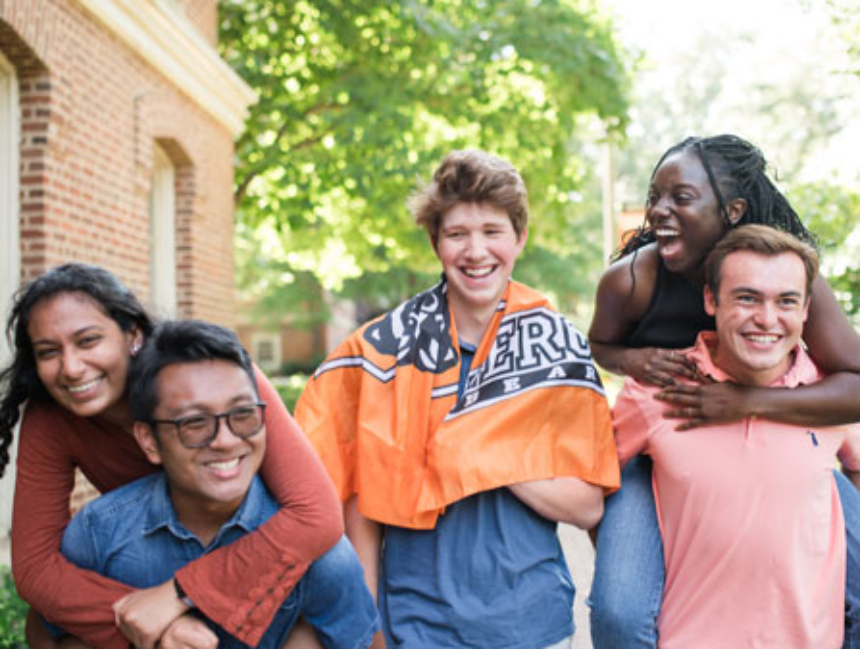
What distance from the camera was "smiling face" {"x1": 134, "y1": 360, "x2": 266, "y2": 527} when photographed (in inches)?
98.6

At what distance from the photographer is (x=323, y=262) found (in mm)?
19641

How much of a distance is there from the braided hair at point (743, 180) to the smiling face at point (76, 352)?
182 centimetres

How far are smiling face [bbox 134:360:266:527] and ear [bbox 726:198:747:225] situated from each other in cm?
161

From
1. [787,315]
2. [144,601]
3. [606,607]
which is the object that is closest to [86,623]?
[144,601]

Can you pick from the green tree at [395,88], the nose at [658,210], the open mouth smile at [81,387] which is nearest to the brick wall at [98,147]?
the green tree at [395,88]

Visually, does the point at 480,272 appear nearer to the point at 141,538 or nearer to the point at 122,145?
the point at 141,538

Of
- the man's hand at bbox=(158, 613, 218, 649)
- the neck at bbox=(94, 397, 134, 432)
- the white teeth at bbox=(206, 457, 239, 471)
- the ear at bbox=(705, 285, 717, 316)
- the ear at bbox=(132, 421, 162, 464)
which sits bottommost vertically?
the man's hand at bbox=(158, 613, 218, 649)

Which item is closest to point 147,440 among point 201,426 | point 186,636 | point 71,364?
point 201,426

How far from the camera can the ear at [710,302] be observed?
286 cm

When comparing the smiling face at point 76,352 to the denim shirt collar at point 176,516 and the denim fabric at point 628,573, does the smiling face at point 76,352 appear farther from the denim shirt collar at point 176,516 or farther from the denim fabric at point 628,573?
the denim fabric at point 628,573

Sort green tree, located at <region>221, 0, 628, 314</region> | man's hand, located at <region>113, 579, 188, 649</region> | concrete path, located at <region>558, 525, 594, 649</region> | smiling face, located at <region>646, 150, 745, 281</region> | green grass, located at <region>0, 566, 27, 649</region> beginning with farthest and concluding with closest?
green tree, located at <region>221, 0, 628, 314</region> < concrete path, located at <region>558, 525, 594, 649</region> < green grass, located at <region>0, 566, 27, 649</region> < smiling face, located at <region>646, 150, 745, 281</region> < man's hand, located at <region>113, 579, 188, 649</region>

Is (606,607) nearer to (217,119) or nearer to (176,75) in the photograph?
(176,75)

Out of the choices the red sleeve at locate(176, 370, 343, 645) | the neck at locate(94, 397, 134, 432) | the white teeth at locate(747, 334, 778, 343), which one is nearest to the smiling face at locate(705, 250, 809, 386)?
the white teeth at locate(747, 334, 778, 343)

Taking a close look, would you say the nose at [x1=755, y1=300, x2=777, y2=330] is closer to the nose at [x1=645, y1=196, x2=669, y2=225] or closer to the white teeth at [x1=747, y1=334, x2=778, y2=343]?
the white teeth at [x1=747, y1=334, x2=778, y2=343]
